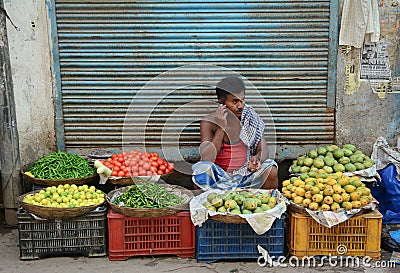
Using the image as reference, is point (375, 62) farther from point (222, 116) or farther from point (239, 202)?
point (239, 202)

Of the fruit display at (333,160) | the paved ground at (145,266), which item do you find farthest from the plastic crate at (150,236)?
the fruit display at (333,160)

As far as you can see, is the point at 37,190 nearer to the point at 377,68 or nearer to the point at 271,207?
the point at 271,207

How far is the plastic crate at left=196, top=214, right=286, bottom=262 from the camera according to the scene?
449cm

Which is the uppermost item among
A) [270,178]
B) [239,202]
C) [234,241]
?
[270,178]

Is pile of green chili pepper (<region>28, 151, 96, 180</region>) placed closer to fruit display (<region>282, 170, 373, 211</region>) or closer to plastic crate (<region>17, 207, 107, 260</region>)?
plastic crate (<region>17, 207, 107, 260</region>)

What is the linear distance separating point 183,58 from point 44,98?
1.58 m

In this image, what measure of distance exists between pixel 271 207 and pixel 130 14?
8.34 feet

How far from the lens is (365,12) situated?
→ 205 inches

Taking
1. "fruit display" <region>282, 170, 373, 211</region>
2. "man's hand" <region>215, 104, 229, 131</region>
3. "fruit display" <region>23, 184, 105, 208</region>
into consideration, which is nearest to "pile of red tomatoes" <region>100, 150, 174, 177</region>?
"fruit display" <region>23, 184, 105, 208</region>

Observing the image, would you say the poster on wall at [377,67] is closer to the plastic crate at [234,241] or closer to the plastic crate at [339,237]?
the plastic crate at [339,237]

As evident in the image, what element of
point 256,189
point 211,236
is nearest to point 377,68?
point 256,189

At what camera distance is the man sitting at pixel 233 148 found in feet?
16.2

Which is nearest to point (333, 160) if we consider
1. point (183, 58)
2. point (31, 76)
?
point (183, 58)

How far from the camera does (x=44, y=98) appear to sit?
5.43 m
